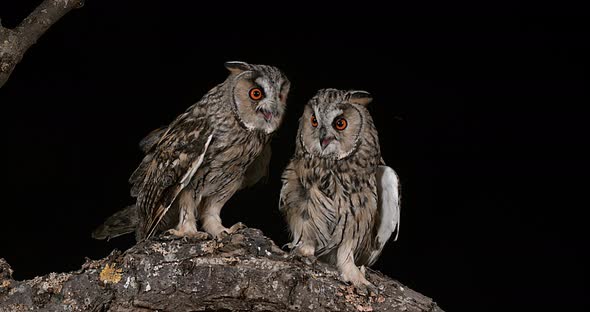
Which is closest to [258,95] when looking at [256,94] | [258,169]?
[256,94]

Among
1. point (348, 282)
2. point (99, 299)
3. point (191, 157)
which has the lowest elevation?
point (99, 299)

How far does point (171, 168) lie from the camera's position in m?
2.54

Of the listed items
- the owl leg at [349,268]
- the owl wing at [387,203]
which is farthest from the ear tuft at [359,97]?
the owl leg at [349,268]

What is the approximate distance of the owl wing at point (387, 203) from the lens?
8.65ft

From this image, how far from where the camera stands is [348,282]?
8.00 ft

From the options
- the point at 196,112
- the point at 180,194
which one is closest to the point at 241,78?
the point at 196,112

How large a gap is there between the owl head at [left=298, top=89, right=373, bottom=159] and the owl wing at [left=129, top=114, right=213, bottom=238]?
300 millimetres

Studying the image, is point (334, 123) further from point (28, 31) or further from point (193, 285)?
point (28, 31)

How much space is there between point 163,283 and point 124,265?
12cm

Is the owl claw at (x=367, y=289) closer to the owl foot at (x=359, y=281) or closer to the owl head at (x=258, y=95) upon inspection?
the owl foot at (x=359, y=281)

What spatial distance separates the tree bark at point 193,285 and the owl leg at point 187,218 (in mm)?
111

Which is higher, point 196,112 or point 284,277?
point 196,112

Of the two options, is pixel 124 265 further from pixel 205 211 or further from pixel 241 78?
pixel 241 78

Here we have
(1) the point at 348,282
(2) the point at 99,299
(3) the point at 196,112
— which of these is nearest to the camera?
(2) the point at 99,299
